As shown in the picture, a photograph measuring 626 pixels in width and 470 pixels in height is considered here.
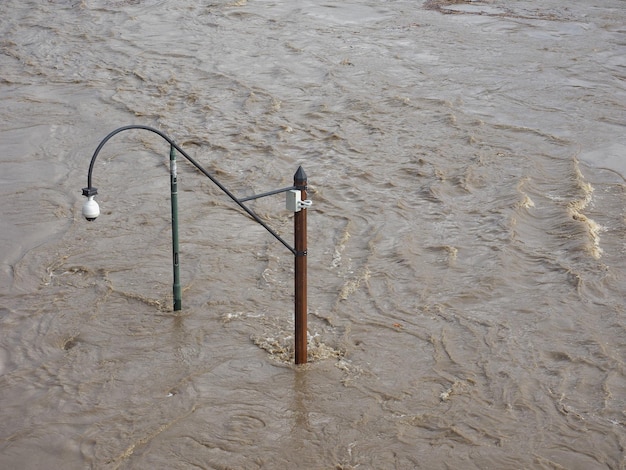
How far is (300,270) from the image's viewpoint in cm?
515

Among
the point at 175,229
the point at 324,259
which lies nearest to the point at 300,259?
the point at 175,229

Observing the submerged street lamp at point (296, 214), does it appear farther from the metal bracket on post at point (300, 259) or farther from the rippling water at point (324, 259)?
the rippling water at point (324, 259)

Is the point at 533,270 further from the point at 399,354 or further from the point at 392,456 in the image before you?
the point at 392,456

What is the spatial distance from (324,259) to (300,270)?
6.89 feet

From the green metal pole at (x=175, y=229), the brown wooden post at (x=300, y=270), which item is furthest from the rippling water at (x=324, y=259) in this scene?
the brown wooden post at (x=300, y=270)

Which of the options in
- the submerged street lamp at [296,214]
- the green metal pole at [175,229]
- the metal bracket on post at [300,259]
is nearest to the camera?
the submerged street lamp at [296,214]

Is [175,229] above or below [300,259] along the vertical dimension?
below

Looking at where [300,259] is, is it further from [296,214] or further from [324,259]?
[324,259]

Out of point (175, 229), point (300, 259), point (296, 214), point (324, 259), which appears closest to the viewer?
point (296, 214)

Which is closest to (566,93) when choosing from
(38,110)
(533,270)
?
(533,270)

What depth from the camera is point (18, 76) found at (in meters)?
12.5

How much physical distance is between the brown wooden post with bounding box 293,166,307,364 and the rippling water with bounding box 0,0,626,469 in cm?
27

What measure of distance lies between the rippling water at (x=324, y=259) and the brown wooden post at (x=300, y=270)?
27cm

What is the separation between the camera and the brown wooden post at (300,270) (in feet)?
16.3
